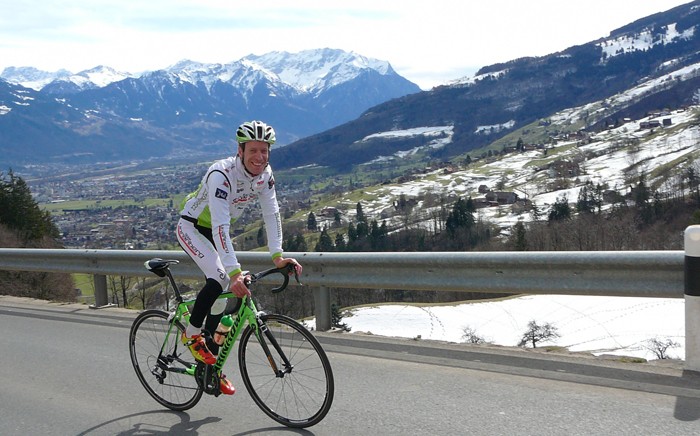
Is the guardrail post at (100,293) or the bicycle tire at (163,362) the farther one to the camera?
the guardrail post at (100,293)

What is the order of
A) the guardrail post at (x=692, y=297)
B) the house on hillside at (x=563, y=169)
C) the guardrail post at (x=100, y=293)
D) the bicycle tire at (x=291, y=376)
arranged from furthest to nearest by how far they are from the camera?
the house on hillside at (x=563, y=169), the guardrail post at (x=100, y=293), the guardrail post at (x=692, y=297), the bicycle tire at (x=291, y=376)

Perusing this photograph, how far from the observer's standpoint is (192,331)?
17.2 feet

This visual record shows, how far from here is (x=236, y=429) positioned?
5125mm

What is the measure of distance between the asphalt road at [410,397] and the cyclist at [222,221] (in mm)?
853

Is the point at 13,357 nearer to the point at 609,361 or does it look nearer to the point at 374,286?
the point at 374,286

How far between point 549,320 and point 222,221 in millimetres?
10137

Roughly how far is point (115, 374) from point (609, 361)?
194 inches

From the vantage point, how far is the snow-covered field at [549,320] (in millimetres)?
10406

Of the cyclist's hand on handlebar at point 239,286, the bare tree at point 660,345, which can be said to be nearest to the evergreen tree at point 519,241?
the bare tree at point 660,345

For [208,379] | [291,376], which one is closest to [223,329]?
[208,379]

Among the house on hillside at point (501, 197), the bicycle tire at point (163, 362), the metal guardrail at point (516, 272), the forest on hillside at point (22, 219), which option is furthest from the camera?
the house on hillside at point (501, 197)

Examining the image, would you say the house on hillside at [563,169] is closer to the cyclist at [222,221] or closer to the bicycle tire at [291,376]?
the cyclist at [222,221]

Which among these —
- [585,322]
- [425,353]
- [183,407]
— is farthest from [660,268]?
[585,322]

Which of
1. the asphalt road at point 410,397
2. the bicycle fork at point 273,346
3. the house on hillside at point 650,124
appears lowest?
the asphalt road at point 410,397
